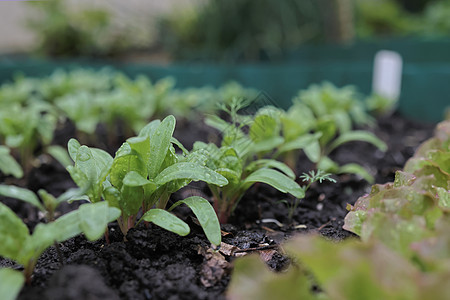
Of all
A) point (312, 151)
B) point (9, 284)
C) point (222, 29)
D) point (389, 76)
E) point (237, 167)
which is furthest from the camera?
point (222, 29)

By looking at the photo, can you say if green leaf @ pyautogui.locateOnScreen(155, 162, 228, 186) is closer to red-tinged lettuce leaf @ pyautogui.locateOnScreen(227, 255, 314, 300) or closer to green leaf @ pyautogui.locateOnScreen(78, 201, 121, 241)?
green leaf @ pyautogui.locateOnScreen(78, 201, 121, 241)

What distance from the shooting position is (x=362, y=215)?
907mm

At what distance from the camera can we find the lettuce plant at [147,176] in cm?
92

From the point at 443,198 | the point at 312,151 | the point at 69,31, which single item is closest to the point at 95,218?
the point at 443,198

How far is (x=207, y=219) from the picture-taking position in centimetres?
95

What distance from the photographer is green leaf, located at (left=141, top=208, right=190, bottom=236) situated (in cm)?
88

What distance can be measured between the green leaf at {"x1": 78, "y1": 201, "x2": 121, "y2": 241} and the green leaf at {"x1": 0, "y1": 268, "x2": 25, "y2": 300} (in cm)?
14

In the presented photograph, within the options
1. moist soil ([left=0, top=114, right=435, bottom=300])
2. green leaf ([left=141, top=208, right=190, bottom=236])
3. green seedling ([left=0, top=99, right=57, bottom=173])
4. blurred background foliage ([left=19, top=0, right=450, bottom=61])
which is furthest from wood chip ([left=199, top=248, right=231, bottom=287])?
blurred background foliage ([left=19, top=0, right=450, bottom=61])

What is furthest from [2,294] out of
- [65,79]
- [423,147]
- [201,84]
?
[201,84]

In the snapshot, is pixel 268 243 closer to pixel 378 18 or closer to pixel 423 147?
pixel 423 147

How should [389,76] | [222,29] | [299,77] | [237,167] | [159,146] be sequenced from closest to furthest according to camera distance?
[159,146] < [237,167] < [389,76] < [299,77] < [222,29]

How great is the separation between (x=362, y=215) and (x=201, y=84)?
3370mm

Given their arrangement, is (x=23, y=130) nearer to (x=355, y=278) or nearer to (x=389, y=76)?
(x=355, y=278)

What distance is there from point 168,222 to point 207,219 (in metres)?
0.10
